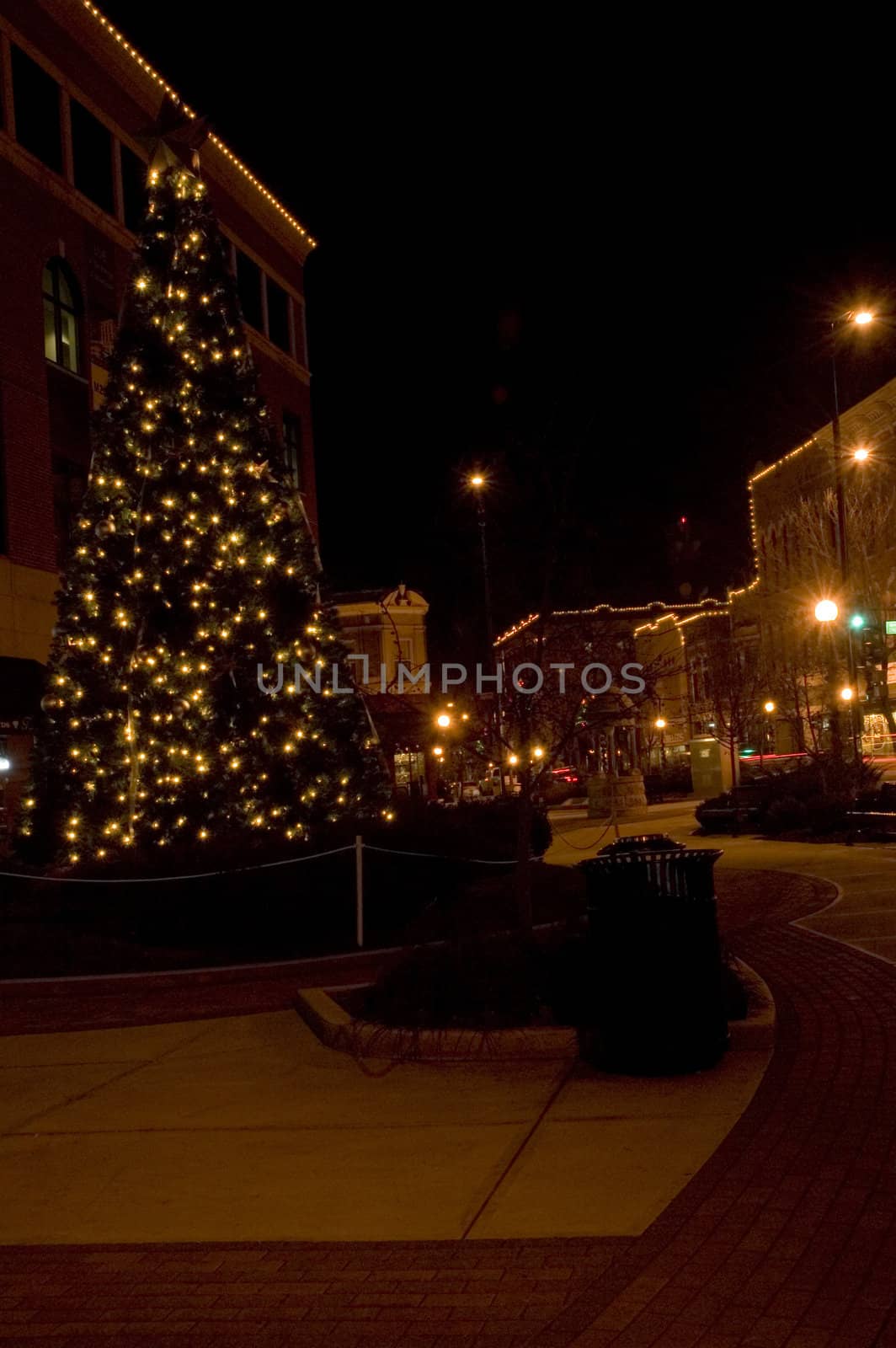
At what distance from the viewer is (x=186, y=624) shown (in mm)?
13562

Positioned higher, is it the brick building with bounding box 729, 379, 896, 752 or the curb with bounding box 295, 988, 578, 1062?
the brick building with bounding box 729, 379, 896, 752

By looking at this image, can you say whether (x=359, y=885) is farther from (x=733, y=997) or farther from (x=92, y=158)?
(x=92, y=158)

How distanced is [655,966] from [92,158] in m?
20.8

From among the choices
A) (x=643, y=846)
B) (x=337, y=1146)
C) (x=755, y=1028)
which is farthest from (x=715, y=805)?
(x=337, y=1146)

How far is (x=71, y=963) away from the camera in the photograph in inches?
434

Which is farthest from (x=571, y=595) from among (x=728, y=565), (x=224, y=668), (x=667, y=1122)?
(x=728, y=565)

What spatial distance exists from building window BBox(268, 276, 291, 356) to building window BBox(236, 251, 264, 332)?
63 centimetres

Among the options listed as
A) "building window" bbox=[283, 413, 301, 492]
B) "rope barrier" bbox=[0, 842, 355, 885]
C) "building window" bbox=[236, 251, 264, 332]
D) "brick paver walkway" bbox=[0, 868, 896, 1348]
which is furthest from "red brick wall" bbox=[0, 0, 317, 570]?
"brick paver walkway" bbox=[0, 868, 896, 1348]

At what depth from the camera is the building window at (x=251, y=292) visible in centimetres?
2766

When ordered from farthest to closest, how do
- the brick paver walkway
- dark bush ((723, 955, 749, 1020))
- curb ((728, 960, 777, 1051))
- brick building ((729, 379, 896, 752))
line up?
brick building ((729, 379, 896, 752)) < dark bush ((723, 955, 749, 1020)) < curb ((728, 960, 777, 1051)) < the brick paver walkway

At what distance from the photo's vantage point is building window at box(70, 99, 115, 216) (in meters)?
22.4

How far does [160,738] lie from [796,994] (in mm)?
7172

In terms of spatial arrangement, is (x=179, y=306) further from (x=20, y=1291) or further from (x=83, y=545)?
(x=20, y=1291)

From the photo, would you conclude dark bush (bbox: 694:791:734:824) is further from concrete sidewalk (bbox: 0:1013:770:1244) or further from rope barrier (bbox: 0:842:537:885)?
concrete sidewalk (bbox: 0:1013:770:1244)
